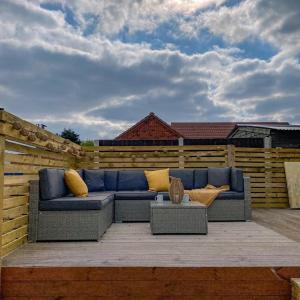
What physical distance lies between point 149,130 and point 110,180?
8082mm

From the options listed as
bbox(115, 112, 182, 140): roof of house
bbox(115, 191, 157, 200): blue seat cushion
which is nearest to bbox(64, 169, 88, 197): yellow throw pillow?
bbox(115, 191, 157, 200): blue seat cushion

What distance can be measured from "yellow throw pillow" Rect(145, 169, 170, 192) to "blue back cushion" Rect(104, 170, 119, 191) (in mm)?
639

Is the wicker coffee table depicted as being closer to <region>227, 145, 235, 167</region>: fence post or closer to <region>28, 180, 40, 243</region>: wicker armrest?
<region>28, 180, 40, 243</region>: wicker armrest

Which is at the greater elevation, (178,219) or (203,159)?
(203,159)

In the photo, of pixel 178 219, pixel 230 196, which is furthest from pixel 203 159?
pixel 178 219

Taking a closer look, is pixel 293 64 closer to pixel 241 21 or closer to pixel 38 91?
pixel 241 21

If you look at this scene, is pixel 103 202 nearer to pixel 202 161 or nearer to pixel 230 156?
pixel 202 161

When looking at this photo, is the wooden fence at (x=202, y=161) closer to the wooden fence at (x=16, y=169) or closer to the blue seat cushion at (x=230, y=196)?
the blue seat cushion at (x=230, y=196)

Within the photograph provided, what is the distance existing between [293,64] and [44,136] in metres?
7.68

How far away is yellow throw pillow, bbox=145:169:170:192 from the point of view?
5402 millimetres

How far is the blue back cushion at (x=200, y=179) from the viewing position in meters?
5.69

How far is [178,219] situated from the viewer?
13.0ft
